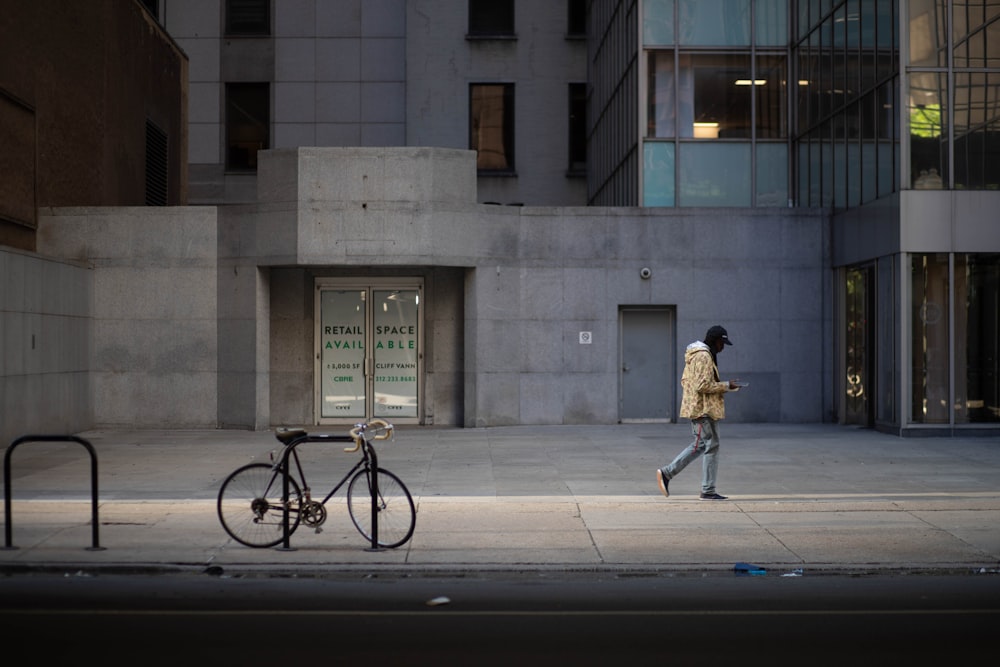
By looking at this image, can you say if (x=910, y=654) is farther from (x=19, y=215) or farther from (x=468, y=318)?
(x=19, y=215)

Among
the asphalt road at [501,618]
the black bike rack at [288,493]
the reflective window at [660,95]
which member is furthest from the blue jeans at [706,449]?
the reflective window at [660,95]

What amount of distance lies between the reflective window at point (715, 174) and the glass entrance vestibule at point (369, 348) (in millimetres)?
7262

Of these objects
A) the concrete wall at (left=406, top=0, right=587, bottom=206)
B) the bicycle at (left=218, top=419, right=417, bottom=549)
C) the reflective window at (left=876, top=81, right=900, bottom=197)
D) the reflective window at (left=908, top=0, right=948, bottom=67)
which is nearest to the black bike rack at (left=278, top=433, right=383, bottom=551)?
the bicycle at (left=218, top=419, right=417, bottom=549)

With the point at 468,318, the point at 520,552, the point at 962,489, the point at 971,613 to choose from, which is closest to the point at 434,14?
the point at 468,318

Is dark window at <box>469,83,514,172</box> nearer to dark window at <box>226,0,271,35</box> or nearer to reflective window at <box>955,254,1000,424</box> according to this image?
dark window at <box>226,0,271,35</box>

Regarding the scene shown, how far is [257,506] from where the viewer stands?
10.3 metres

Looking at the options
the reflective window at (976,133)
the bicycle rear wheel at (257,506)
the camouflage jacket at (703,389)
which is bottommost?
the bicycle rear wheel at (257,506)

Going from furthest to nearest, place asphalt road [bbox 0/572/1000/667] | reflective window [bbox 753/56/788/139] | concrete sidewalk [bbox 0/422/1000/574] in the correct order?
1. reflective window [bbox 753/56/788/139]
2. concrete sidewalk [bbox 0/422/1000/574]
3. asphalt road [bbox 0/572/1000/667]

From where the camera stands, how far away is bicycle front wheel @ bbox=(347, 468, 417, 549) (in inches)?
411

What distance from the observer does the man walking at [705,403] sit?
13.1 metres

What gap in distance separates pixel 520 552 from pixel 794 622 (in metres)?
3.04

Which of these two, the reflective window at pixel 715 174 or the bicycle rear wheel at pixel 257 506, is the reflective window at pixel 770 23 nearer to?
the reflective window at pixel 715 174

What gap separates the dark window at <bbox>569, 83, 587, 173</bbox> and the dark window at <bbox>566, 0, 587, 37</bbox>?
5.79 feet

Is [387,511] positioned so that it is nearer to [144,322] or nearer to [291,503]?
[291,503]
